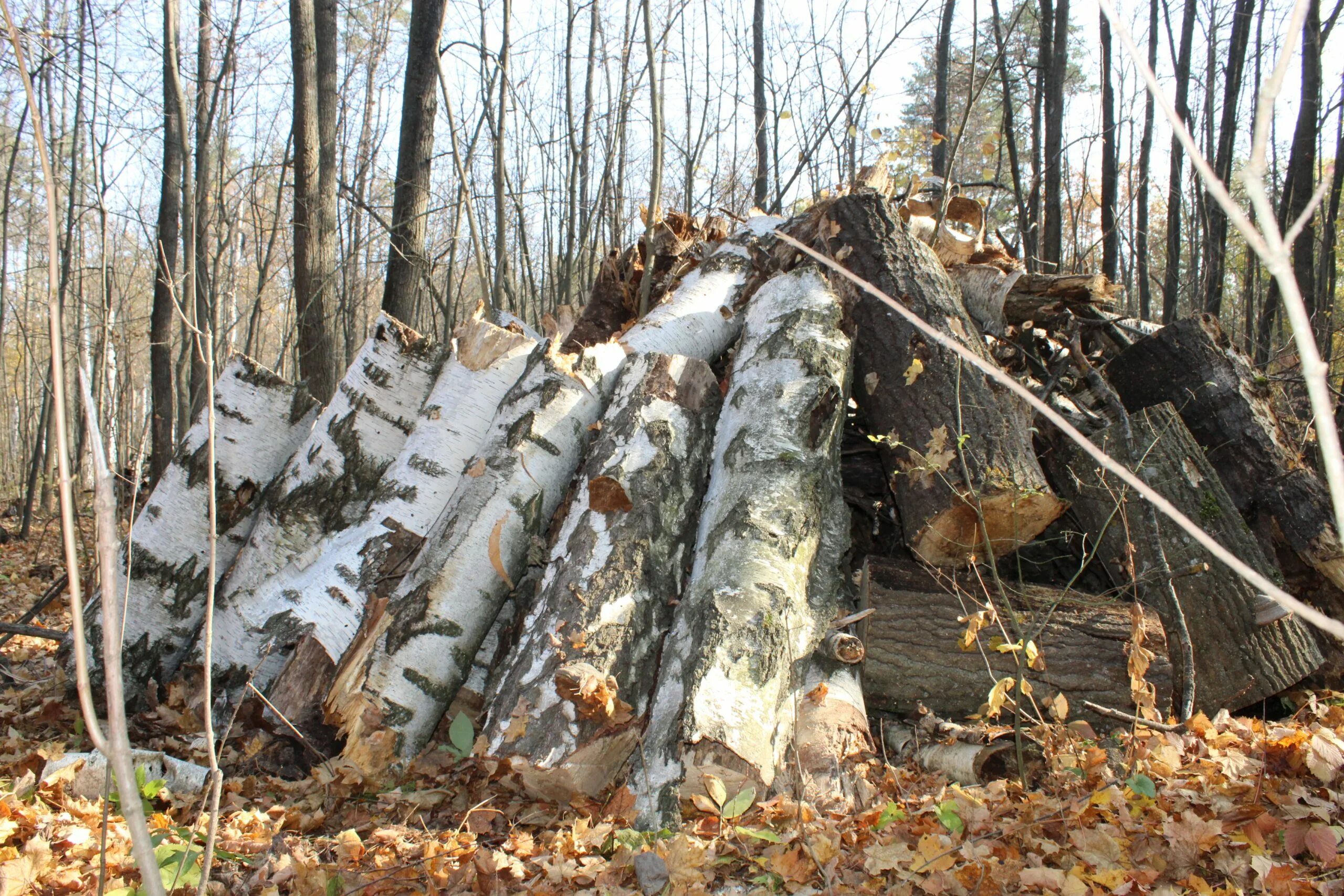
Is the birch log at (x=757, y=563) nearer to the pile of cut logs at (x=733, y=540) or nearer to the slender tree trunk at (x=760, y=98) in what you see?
the pile of cut logs at (x=733, y=540)

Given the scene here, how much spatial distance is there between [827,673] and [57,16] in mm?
12135

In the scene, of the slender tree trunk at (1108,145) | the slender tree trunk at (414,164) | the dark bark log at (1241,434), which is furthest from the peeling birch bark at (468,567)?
the slender tree trunk at (1108,145)

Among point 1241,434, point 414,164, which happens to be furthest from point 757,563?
point 414,164

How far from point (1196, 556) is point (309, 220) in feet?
20.5

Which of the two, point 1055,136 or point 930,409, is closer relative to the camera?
point 930,409

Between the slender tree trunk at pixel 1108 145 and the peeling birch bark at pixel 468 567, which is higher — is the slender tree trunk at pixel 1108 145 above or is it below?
above

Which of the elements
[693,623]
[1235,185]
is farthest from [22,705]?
[1235,185]

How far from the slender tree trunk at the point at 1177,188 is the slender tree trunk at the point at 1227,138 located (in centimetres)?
30

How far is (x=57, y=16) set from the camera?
983 cm

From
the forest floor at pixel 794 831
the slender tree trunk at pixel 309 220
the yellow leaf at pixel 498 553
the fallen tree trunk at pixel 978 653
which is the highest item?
the slender tree trunk at pixel 309 220

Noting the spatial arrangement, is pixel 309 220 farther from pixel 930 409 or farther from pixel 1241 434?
pixel 1241 434

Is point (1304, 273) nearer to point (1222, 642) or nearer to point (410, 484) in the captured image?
point (1222, 642)

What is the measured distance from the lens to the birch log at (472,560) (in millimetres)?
3018

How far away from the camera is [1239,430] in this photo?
3.94 metres
